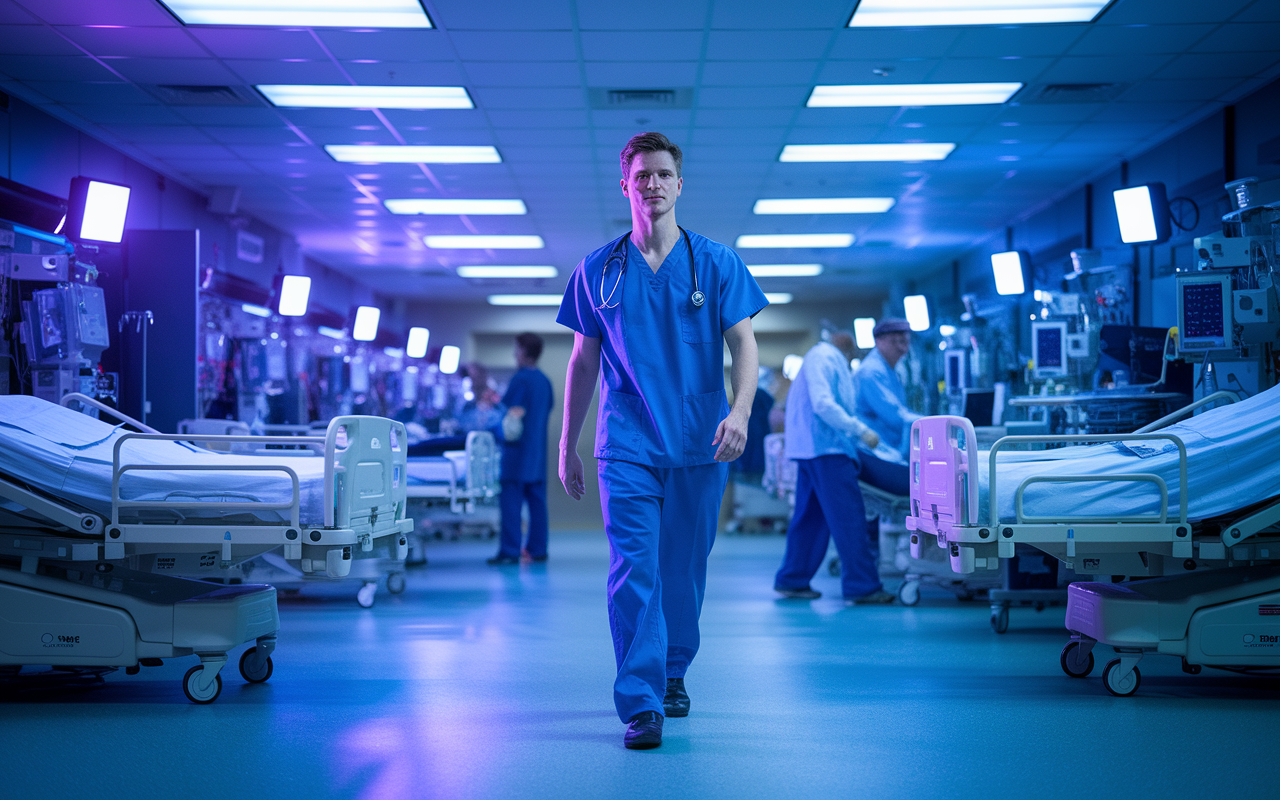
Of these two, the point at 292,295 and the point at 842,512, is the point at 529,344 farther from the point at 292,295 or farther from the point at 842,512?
the point at 842,512

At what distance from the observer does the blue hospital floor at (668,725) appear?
2.55 metres

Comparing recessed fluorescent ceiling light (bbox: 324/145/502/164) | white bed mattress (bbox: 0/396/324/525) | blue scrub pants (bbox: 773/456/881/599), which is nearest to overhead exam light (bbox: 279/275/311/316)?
recessed fluorescent ceiling light (bbox: 324/145/502/164)

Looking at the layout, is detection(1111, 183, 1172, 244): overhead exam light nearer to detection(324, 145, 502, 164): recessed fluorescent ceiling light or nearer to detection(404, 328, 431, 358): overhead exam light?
detection(324, 145, 502, 164): recessed fluorescent ceiling light

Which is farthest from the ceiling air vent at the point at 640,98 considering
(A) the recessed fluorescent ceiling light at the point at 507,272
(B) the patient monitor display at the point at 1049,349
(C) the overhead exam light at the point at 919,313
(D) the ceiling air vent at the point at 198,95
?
(A) the recessed fluorescent ceiling light at the point at 507,272

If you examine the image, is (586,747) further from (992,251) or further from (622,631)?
(992,251)

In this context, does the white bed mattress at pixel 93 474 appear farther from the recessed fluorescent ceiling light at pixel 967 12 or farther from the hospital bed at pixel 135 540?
the recessed fluorescent ceiling light at pixel 967 12

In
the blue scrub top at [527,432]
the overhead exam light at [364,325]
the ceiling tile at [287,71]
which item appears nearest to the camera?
the ceiling tile at [287,71]

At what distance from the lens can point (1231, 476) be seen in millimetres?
3574

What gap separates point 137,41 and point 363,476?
3.93 m

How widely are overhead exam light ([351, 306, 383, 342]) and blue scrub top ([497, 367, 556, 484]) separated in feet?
9.52

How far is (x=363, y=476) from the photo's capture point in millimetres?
3936

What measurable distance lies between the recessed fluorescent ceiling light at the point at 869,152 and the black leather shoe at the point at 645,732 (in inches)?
261

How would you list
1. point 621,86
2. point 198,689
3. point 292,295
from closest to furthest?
point 198,689 < point 621,86 < point 292,295

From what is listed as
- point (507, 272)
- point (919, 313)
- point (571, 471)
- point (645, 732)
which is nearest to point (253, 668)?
point (571, 471)
